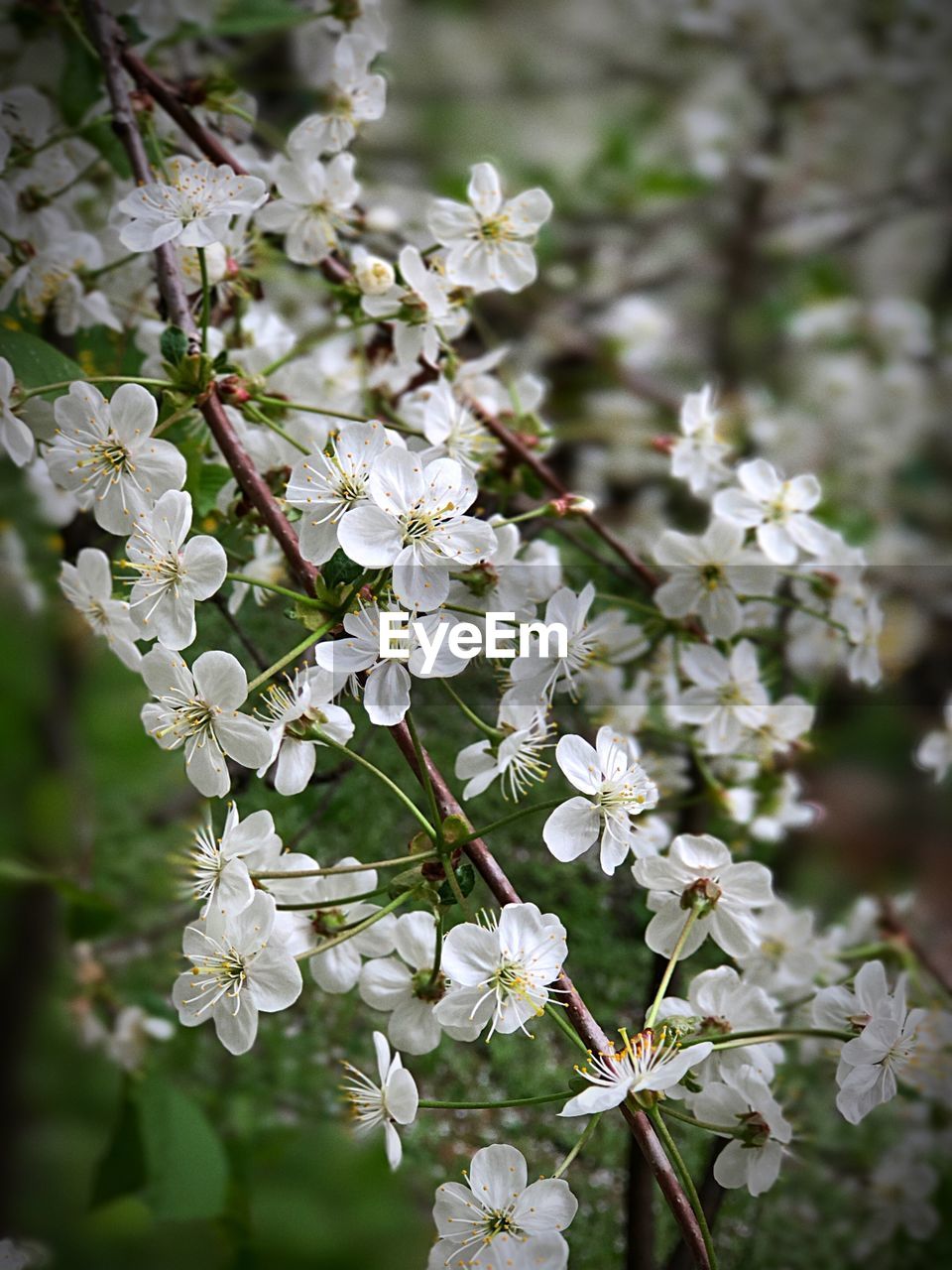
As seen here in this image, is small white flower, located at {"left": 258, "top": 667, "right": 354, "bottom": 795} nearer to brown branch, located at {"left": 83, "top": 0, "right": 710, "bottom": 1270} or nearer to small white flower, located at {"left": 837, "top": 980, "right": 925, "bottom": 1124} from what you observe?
brown branch, located at {"left": 83, "top": 0, "right": 710, "bottom": 1270}

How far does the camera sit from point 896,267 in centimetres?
233

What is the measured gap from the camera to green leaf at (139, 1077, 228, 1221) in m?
0.67

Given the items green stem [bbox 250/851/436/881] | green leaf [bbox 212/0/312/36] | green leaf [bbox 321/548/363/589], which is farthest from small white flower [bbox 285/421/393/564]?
green leaf [bbox 212/0/312/36]

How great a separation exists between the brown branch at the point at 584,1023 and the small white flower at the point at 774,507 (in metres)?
0.23

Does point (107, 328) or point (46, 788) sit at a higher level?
point (46, 788)

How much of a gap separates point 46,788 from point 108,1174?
66cm

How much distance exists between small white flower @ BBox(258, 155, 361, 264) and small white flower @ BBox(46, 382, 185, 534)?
0.17 meters

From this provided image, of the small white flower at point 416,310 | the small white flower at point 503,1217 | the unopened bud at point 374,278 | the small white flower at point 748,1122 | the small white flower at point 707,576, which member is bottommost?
the small white flower at point 503,1217

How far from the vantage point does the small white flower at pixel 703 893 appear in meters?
0.47

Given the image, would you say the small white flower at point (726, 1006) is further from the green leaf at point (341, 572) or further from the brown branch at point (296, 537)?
the green leaf at point (341, 572)

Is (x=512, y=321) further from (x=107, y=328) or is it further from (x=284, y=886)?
(x=284, y=886)

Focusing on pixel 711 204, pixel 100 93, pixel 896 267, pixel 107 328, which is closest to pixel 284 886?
pixel 107 328

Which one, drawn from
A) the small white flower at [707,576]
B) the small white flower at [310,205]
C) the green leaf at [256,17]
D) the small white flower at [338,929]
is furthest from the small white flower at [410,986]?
the green leaf at [256,17]

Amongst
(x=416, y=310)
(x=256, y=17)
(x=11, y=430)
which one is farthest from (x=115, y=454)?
(x=256, y=17)
